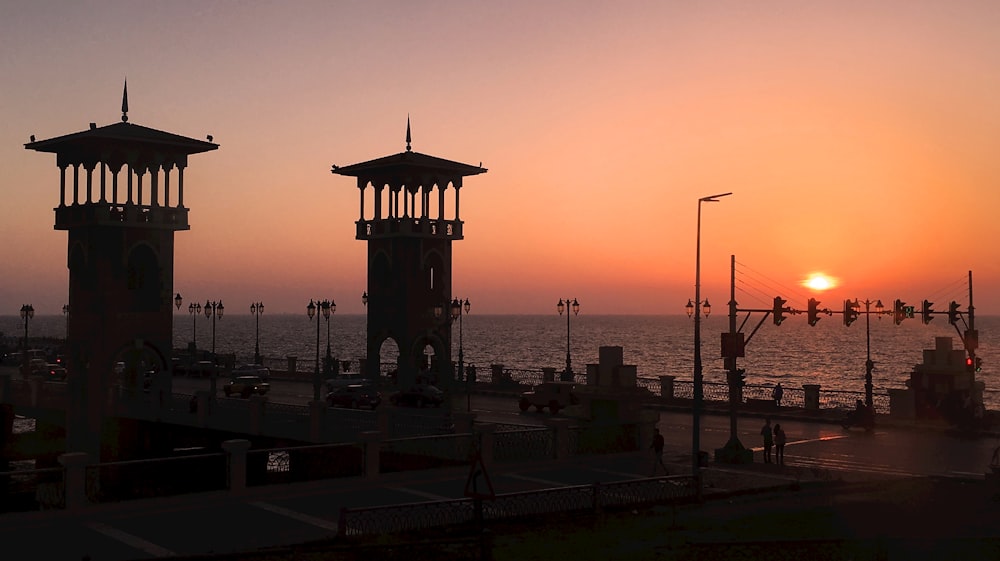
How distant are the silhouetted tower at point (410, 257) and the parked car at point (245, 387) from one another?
717cm

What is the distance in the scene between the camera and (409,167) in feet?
208

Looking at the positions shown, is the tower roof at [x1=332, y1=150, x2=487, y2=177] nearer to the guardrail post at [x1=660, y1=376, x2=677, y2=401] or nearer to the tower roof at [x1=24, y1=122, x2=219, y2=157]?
the tower roof at [x1=24, y1=122, x2=219, y2=157]

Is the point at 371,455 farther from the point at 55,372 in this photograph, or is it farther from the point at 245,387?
the point at 55,372

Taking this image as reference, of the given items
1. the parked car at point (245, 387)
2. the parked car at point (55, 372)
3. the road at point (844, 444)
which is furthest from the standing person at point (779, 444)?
the parked car at point (55, 372)

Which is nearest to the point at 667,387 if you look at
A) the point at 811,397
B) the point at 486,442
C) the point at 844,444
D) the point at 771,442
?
the point at 811,397

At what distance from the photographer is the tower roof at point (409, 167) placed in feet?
207

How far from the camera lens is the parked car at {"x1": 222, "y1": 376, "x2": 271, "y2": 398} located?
6525 cm

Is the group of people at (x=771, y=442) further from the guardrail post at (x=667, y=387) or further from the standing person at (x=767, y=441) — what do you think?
the guardrail post at (x=667, y=387)

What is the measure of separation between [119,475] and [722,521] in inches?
1338

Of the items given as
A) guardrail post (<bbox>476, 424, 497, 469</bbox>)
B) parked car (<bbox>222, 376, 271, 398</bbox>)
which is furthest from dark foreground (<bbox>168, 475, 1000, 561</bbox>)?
parked car (<bbox>222, 376, 271, 398</bbox>)

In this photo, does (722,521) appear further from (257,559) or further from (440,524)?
(257,559)

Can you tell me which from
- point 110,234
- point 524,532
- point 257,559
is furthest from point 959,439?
point 110,234

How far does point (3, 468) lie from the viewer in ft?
198

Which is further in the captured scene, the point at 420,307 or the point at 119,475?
the point at 420,307
